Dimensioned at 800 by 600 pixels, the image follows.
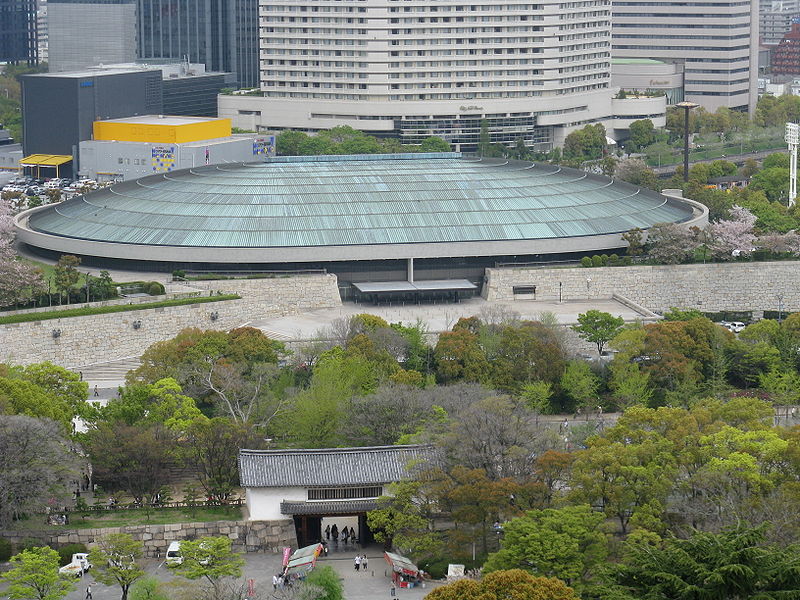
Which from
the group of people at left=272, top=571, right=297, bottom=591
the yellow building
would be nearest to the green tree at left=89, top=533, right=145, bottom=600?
the group of people at left=272, top=571, right=297, bottom=591

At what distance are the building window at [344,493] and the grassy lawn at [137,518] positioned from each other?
11.0 ft

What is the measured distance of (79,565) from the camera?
7556 centimetres

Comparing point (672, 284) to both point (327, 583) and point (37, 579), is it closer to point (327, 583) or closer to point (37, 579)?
point (327, 583)

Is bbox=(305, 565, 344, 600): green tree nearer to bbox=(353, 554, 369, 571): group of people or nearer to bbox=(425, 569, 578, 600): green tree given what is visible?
bbox=(353, 554, 369, 571): group of people

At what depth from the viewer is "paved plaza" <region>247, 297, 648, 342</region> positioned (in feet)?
364

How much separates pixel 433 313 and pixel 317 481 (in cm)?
3778

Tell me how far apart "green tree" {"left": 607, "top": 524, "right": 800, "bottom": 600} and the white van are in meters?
18.1

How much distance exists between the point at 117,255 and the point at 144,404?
33.4 m

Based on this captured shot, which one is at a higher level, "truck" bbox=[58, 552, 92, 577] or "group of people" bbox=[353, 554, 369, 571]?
"truck" bbox=[58, 552, 92, 577]

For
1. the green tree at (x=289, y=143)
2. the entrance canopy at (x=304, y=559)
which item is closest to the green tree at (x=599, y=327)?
the entrance canopy at (x=304, y=559)

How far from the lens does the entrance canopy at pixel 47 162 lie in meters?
181

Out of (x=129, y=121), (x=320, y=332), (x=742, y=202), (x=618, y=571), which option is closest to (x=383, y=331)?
(x=320, y=332)

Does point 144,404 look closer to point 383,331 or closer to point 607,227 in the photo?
point 383,331

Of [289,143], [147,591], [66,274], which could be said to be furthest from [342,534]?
[289,143]
